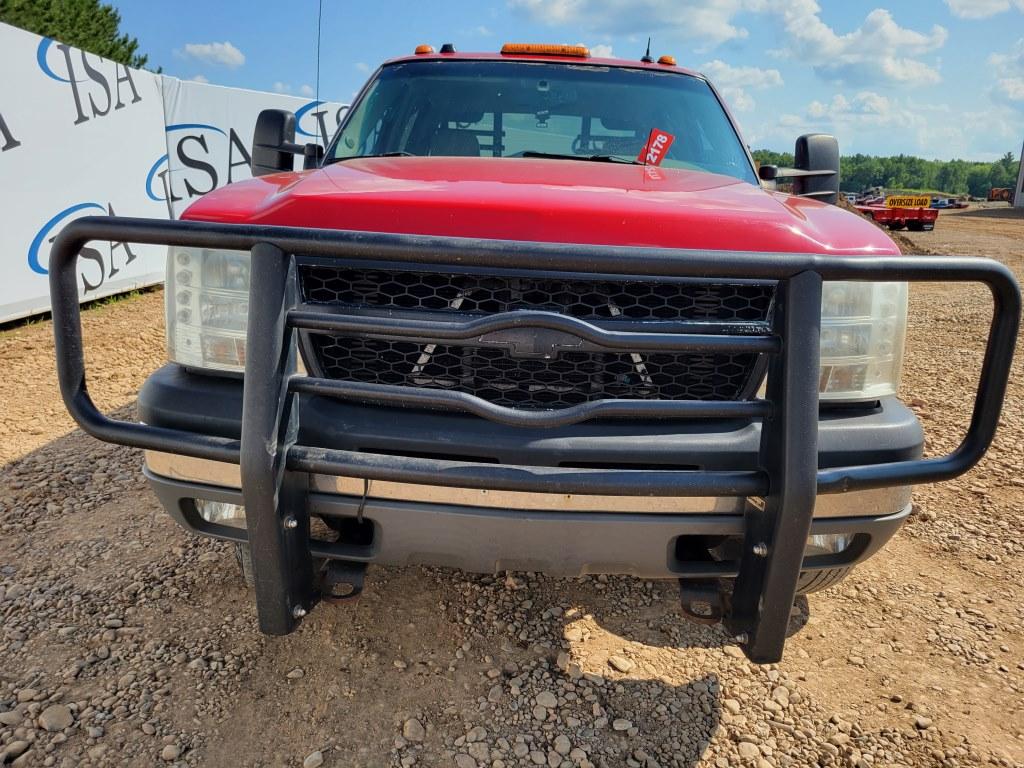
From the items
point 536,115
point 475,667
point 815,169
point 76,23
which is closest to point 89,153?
point 536,115

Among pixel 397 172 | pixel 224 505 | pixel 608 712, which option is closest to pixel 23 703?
pixel 224 505

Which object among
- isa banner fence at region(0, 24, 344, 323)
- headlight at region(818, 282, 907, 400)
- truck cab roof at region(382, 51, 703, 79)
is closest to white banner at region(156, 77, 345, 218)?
isa banner fence at region(0, 24, 344, 323)

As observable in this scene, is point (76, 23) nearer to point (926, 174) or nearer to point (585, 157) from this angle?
point (585, 157)

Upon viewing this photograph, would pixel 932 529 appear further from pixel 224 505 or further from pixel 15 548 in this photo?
pixel 15 548

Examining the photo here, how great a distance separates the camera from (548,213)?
5.76 ft

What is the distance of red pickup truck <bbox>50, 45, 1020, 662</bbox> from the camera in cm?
167

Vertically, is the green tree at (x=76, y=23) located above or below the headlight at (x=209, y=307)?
above

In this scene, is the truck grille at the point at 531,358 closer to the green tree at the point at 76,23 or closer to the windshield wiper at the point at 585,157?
the windshield wiper at the point at 585,157

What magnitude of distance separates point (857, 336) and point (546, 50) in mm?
2345

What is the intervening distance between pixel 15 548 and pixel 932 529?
399 cm

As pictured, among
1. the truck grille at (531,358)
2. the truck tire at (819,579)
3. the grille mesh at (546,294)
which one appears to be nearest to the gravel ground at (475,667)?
the truck tire at (819,579)

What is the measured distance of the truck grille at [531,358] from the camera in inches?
73.2

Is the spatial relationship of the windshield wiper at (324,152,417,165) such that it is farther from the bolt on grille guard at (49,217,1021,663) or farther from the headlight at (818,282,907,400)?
the headlight at (818,282,907,400)

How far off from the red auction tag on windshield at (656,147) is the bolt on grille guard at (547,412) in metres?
1.44
